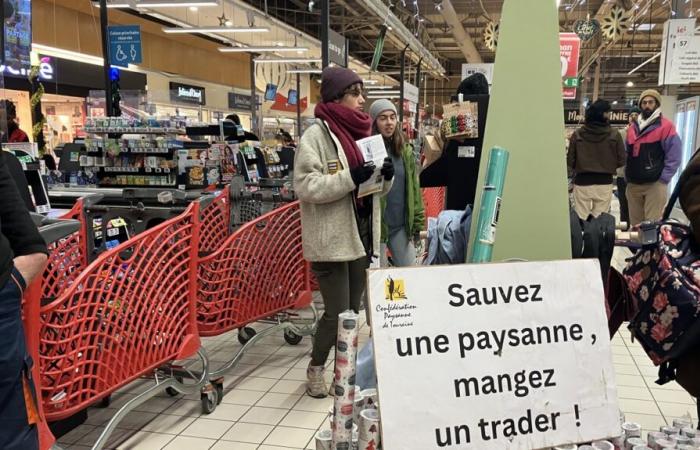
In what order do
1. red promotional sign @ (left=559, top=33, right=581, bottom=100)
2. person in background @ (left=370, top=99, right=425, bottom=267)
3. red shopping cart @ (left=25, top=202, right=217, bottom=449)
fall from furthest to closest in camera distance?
red promotional sign @ (left=559, top=33, right=581, bottom=100)
person in background @ (left=370, top=99, right=425, bottom=267)
red shopping cart @ (left=25, top=202, right=217, bottom=449)

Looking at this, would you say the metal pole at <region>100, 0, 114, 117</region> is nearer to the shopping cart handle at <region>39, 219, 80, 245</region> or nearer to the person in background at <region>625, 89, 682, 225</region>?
the shopping cart handle at <region>39, 219, 80, 245</region>

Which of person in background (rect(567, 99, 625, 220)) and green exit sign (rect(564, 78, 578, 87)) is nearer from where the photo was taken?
person in background (rect(567, 99, 625, 220))

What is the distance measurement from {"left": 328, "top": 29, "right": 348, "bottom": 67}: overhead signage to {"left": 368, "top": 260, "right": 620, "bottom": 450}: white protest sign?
472cm

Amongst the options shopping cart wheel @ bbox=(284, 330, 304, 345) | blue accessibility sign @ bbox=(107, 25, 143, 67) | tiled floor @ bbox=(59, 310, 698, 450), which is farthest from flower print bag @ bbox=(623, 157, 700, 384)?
blue accessibility sign @ bbox=(107, 25, 143, 67)

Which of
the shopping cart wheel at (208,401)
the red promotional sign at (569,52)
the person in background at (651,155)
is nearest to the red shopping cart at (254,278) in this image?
the shopping cart wheel at (208,401)

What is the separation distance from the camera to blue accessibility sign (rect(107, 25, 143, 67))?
22.3ft

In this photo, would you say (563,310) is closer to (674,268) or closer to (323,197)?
(674,268)

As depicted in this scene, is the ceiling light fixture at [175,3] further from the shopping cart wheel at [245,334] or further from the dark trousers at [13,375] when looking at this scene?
the dark trousers at [13,375]

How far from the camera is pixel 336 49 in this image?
6273 millimetres

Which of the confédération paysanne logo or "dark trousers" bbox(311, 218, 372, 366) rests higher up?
the confédération paysanne logo

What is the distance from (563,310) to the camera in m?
1.50

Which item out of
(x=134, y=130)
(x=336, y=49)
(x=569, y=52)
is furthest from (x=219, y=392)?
(x=569, y=52)

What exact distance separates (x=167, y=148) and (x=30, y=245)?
13.3ft

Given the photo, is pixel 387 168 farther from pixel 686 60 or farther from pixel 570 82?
pixel 570 82
